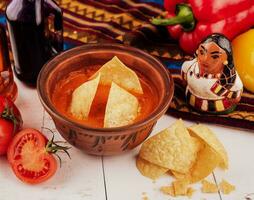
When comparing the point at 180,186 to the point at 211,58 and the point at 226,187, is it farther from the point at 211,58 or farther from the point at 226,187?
the point at 211,58

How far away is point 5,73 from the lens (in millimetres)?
1479

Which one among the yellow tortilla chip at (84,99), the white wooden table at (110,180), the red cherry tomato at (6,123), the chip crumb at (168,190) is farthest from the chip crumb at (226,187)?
the red cherry tomato at (6,123)

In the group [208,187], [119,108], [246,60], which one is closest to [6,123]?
[119,108]

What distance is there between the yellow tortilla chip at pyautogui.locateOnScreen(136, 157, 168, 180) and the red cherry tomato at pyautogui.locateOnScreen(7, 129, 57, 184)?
0.70ft

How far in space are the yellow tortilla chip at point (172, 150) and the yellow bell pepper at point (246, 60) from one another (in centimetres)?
35

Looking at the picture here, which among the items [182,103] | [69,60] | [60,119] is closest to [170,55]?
[182,103]

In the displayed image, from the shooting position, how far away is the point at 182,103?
5.00 feet

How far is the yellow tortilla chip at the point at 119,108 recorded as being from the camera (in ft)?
4.14

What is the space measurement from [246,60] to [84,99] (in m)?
0.54

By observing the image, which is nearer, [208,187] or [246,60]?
[208,187]

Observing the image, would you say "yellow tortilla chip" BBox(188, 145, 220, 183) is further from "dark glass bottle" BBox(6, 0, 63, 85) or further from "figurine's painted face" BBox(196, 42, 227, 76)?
"dark glass bottle" BBox(6, 0, 63, 85)

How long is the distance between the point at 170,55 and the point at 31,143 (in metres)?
0.61

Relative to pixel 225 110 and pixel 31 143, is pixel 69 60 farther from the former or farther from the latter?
pixel 225 110

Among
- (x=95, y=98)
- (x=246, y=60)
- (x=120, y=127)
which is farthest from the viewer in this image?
(x=246, y=60)
